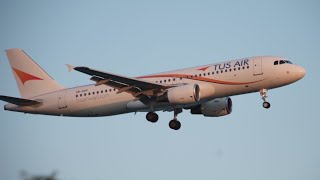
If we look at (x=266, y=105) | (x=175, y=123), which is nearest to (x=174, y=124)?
(x=175, y=123)

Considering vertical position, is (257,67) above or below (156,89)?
above

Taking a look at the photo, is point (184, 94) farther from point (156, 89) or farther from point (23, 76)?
point (23, 76)

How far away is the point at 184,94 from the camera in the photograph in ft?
140

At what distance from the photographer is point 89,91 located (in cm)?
4781

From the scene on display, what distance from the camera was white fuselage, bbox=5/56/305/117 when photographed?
140ft

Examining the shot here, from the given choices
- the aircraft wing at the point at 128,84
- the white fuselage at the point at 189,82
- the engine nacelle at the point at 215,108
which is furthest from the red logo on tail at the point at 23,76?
the engine nacelle at the point at 215,108

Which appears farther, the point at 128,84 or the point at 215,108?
the point at 215,108

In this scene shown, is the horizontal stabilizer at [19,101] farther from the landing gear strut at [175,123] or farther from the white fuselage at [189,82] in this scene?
the landing gear strut at [175,123]

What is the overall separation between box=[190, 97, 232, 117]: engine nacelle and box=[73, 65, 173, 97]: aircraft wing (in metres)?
5.71

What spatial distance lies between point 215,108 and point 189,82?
5.33 m

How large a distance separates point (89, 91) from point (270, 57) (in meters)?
14.4

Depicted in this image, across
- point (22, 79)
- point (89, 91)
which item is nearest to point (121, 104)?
point (89, 91)

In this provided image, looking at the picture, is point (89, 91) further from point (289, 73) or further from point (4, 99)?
point (289, 73)

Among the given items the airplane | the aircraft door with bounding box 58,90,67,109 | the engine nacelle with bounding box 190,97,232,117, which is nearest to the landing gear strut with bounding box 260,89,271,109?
the airplane
